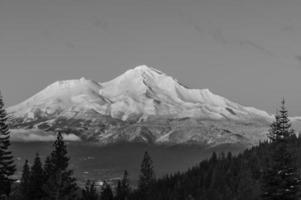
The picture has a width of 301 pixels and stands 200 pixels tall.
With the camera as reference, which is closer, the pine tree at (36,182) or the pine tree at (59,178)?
the pine tree at (59,178)

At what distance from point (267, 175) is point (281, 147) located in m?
1.89

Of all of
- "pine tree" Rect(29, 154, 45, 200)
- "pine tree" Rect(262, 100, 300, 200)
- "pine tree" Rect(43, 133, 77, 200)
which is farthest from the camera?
"pine tree" Rect(29, 154, 45, 200)

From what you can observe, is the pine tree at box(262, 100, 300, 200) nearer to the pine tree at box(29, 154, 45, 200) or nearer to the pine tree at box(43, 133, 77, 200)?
the pine tree at box(43, 133, 77, 200)

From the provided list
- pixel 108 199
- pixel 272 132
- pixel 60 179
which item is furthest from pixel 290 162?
pixel 108 199

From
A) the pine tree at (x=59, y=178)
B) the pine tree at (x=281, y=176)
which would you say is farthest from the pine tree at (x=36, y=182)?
the pine tree at (x=281, y=176)

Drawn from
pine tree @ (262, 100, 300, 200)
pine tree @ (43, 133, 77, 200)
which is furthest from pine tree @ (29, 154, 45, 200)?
pine tree @ (262, 100, 300, 200)

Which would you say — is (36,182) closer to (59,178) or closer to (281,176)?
(59,178)

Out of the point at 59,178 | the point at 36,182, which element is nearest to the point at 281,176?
the point at 59,178

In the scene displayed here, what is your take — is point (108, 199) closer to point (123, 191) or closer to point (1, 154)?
point (123, 191)

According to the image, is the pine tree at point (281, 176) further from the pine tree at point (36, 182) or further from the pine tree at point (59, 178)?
the pine tree at point (36, 182)

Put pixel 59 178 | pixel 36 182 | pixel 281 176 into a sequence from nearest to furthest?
1. pixel 281 176
2. pixel 59 178
3. pixel 36 182

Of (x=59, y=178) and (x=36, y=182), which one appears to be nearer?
(x=59, y=178)

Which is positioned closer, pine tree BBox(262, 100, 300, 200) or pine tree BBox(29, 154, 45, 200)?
pine tree BBox(262, 100, 300, 200)

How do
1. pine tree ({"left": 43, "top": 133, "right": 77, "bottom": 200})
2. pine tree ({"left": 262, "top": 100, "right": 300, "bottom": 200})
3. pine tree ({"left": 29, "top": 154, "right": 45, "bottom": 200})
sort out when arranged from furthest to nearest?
1. pine tree ({"left": 29, "top": 154, "right": 45, "bottom": 200})
2. pine tree ({"left": 43, "top": 133, "right": 77, "bottom": 200})
3. pine tree ({"left": 262, "top": 100, "right": 300, "bottom": 200})
